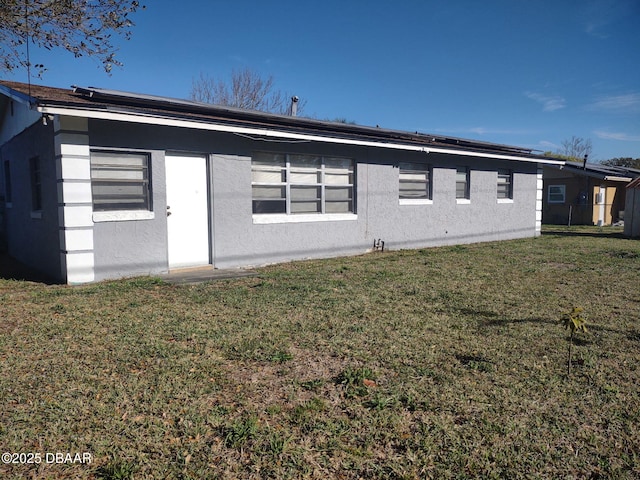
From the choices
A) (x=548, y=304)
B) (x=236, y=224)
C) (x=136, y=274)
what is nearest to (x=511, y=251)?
(x=548, y=304)

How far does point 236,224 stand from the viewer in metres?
9.20

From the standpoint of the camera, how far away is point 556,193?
25.5 meters

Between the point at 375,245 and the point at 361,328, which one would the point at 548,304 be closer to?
the point at 361,328

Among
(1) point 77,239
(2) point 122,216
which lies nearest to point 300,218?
(2) point 122,216

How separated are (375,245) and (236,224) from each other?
4.09m

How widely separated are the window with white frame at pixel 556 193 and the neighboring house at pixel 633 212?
334 inches

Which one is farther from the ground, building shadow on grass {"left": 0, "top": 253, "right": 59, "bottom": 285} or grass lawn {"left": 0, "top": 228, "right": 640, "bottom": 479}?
building shadow on grass {"left": 0, "top": 253, "right": 59, "bottom": 285}

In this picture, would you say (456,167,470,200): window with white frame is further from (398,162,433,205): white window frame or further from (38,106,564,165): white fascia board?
(398,162,433,205): white window frame

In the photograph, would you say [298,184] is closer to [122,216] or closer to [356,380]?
[122,216]

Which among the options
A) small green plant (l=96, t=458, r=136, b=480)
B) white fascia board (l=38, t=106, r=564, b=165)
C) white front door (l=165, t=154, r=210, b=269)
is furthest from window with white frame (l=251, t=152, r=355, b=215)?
small green plant (l=96, t=458, r=136, b=480)

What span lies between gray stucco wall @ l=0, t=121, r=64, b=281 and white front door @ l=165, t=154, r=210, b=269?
6.09 ft

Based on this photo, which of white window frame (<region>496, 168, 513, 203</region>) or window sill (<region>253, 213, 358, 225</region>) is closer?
window sill (<region>253, 213, 358, 225</region>)

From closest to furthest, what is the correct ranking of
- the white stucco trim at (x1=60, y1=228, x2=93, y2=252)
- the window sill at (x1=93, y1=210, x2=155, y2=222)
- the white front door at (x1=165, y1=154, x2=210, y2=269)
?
the white stucco trim at (x1=60, y1=228, x2=93, y2=252)
the window sill at (x1=93, y1=210, x2=155, y2=222)
the white front door at (x1=165, y1=154, x2=210, y2=269)

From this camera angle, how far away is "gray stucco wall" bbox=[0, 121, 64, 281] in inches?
312
